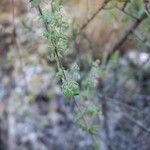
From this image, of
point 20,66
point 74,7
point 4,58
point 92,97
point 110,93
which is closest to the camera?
point 92,97

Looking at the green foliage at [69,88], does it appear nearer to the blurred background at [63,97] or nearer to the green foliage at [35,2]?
the green foliage at [35,2]

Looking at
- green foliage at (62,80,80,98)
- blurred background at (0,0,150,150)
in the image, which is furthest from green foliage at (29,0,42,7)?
blurred background at (0,0,150,150)

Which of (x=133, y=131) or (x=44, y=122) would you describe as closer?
(x=133, y=131)

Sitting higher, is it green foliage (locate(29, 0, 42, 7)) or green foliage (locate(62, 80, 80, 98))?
green foliage (locate(29, 0, 42, 7))

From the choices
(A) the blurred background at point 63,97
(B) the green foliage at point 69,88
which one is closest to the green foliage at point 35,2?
(B) the green foliage at point 69,88

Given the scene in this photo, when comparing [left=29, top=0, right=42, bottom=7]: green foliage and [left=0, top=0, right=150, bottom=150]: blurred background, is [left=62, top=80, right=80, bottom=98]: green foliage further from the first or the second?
[left=0, top=0, right=150, bottom=150]: blurred background

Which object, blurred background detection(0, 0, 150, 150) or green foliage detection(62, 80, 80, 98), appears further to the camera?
blurred background detection(0, 0, 150, 150)

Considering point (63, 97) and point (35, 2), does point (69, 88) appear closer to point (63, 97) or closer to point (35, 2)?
point (35, 2)

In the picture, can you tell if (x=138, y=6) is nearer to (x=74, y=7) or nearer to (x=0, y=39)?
(x=74, y=7)

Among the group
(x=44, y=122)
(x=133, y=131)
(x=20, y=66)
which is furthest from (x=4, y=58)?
(x=133, y=131)
